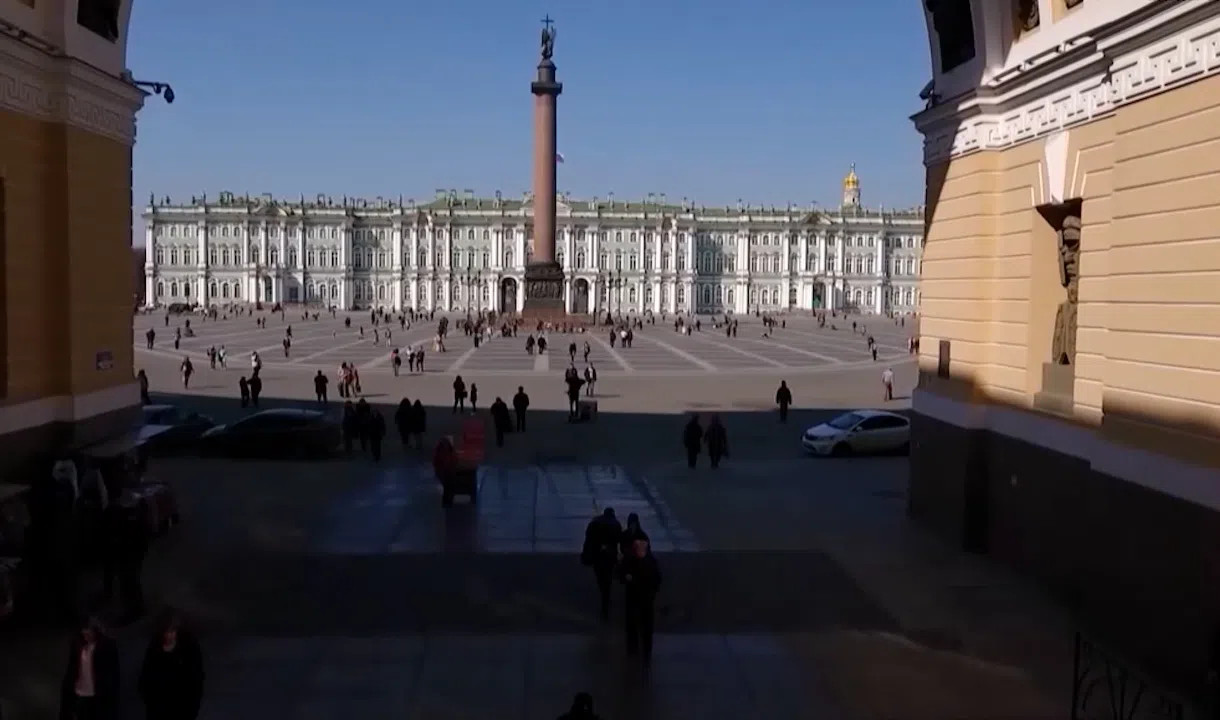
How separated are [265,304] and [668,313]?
4697 centimetres

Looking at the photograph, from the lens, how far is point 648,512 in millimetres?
15672

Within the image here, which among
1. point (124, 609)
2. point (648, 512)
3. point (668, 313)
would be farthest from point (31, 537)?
point (668, 313)

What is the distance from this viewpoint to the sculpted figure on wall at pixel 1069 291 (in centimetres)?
1171

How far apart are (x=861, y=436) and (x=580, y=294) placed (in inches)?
4680

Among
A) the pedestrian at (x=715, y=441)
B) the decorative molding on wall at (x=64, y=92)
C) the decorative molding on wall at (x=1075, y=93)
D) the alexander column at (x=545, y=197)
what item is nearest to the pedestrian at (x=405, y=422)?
the pedestrian at (x=715, y=441)

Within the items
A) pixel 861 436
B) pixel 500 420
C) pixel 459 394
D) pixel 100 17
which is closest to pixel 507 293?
pixel 459 394

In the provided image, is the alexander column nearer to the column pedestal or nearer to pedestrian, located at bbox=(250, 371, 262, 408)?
the column pedestal

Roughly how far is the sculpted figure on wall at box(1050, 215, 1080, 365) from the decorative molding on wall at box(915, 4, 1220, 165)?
104 centimetres

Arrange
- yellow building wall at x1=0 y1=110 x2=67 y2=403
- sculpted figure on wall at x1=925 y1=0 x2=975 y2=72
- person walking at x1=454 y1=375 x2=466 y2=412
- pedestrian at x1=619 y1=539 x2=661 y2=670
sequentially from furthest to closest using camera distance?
person walking at x1=454 y1=375 x2=466 y2=412 < sculpted figure on wall at x1=925 y1=0 x2=975 y2=72 < yellow building wall at x1=0 y1=110 x2=67 y2=403 < pedestrian at x1=619 y1=539 x2=661 y2=670

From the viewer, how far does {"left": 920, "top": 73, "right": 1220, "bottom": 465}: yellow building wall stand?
854 cm

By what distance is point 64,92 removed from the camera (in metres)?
11.9

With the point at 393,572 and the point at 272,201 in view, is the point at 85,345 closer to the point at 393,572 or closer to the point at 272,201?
the point at 393,572

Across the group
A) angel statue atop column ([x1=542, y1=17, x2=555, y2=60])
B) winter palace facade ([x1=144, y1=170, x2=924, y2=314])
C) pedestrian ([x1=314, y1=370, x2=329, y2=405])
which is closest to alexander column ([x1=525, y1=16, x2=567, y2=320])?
angel statue atop column ([x1=542, y1=17, x2=555, y2=60])

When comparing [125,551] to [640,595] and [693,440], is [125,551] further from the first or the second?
[693,440]
